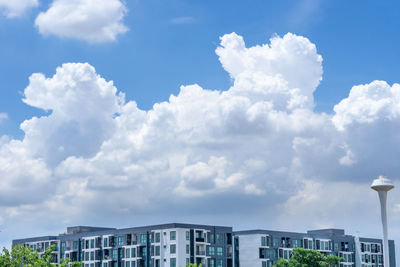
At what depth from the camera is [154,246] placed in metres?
110

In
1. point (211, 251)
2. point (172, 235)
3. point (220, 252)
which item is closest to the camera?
point (172, 235)

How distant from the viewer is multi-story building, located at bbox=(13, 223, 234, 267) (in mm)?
107812

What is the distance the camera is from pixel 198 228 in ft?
364

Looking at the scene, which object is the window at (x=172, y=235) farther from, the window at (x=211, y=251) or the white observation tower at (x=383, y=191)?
the white observation tower at (x=383, y=191)

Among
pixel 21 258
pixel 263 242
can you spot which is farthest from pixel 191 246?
pixel 21 258

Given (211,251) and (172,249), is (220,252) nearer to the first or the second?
(211,251)

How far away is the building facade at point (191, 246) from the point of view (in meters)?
109

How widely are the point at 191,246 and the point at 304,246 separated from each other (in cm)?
3047

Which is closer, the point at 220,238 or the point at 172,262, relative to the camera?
the point at 172,262

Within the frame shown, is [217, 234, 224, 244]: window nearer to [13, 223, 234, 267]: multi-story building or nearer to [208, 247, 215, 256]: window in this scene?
[13, 223, 234, 267]: multi-story building

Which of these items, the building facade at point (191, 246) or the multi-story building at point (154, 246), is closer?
the multi-story building at point (154, 246)

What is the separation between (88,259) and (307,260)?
4357 cm

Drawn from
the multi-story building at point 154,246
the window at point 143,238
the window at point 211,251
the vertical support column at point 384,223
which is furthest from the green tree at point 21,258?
the window at point 211,251

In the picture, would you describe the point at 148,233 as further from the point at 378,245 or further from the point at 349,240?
the point at 378,245
